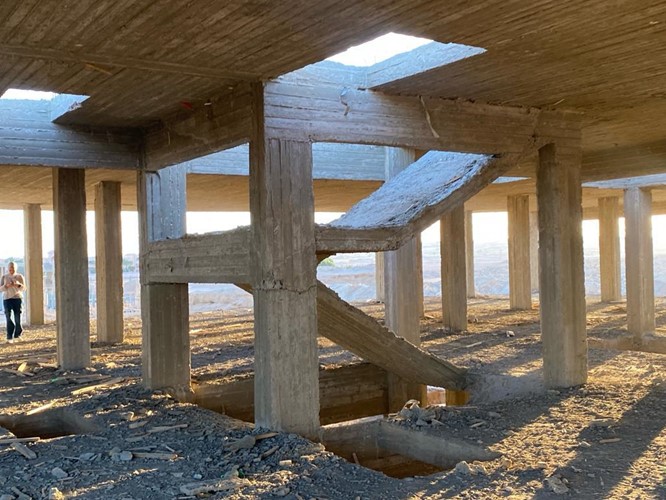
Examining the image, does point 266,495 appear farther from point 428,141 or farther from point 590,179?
point 590,179

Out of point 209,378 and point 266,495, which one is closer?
Answer: point 266,495

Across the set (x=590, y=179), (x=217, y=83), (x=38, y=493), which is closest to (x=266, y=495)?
(x=38, y=493)

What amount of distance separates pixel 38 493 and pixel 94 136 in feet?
21.6

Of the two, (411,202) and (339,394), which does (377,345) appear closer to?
(339,394)

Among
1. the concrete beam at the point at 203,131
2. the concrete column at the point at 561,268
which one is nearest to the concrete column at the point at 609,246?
the concrete column at the point at 561,268

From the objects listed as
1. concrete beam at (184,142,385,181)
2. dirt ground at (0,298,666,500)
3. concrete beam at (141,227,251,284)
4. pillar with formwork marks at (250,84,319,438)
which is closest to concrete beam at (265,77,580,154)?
pillar with formwork marks at (250,84,319,438)

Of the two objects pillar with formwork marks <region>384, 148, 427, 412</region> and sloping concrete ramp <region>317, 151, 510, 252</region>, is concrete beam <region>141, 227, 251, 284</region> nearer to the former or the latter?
sloping concrete ramp <region>317, 151, 510, 252</region>

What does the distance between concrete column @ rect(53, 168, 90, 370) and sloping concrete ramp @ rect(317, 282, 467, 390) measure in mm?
6015

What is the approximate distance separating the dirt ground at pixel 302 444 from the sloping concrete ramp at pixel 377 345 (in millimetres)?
745

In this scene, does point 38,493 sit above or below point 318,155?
below

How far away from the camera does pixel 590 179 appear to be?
53.0 ft

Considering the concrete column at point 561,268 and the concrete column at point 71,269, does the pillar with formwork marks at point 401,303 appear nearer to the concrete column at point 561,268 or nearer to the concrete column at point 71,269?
the concrete column at point 561,268

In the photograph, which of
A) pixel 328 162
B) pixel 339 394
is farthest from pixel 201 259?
pixel 328 162

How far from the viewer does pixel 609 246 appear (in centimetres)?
2745
